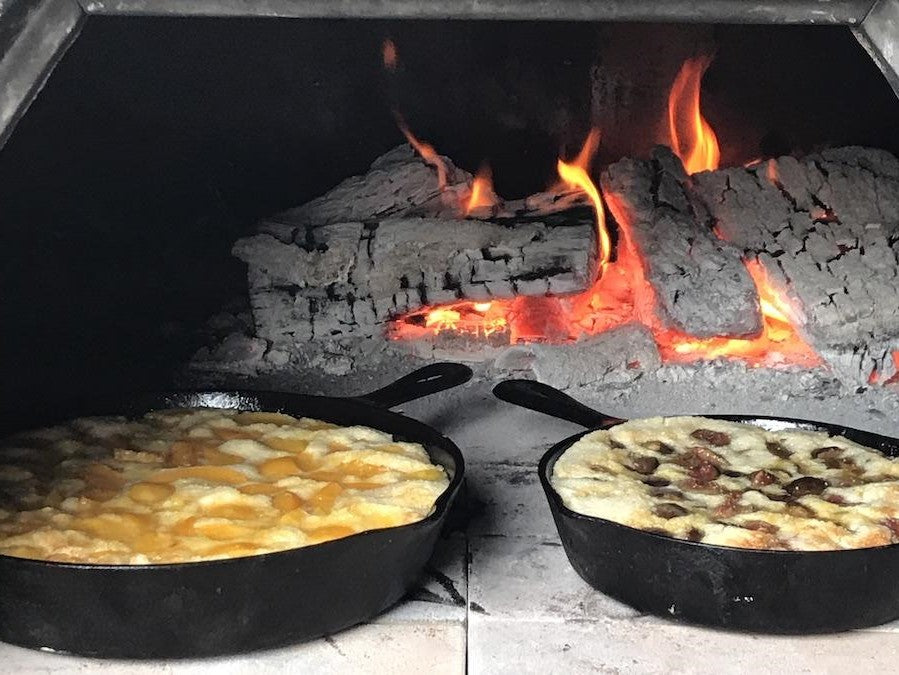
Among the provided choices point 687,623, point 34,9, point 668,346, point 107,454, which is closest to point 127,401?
point 107,454

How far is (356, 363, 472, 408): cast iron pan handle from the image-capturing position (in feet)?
6.62

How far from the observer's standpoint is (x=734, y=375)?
2.51 m

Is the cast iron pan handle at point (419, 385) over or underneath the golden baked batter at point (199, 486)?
over

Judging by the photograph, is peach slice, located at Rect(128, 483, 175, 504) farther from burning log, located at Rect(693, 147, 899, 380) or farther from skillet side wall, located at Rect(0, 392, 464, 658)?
burning log, located at Rect(693, 147, 899, 380)

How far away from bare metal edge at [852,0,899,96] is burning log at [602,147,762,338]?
110 centimetres

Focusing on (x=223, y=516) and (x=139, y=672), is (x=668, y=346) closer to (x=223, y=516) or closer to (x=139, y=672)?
(x=223, y=516)

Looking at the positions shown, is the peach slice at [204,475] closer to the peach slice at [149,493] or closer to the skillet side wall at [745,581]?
the peach slice at [149,493]

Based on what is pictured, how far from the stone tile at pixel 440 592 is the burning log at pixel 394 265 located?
830 mm

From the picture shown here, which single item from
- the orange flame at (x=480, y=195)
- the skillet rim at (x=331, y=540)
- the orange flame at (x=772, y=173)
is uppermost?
the orange flame at (x=480, y=195)

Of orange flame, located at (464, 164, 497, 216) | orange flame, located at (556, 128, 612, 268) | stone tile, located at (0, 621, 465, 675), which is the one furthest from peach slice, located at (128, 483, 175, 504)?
orange flame, located at (556, 128, 612, 268)

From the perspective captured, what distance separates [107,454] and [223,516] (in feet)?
1.18

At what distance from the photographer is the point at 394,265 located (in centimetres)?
255

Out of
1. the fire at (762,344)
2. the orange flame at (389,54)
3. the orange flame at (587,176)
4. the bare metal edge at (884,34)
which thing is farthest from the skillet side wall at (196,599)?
the orange flame at (389,54)

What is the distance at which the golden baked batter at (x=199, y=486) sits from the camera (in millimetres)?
1474
